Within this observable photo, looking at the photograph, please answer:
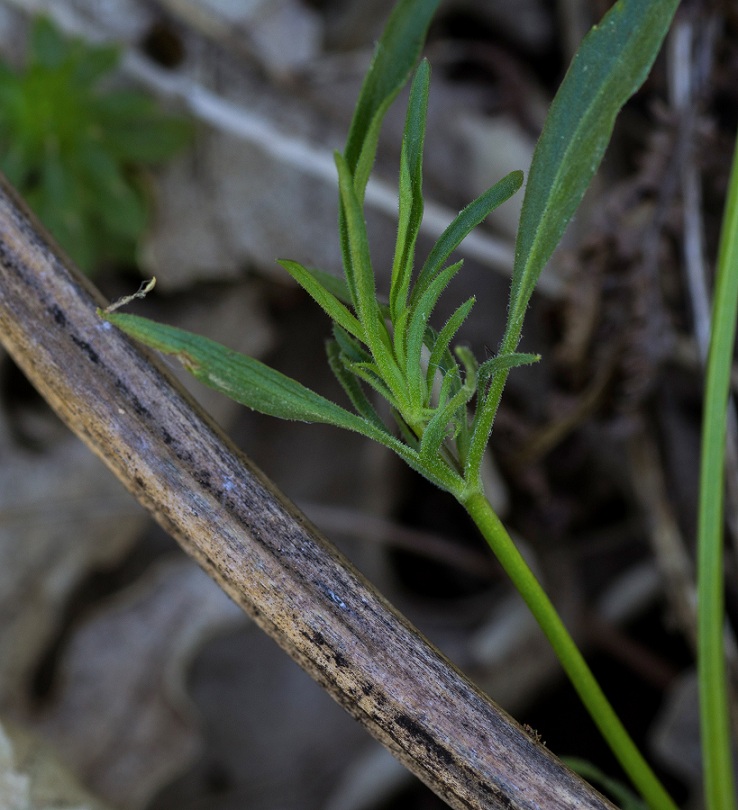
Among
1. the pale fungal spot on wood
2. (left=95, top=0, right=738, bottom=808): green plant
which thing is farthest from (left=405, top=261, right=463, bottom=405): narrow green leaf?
the pale fungal spot on wood

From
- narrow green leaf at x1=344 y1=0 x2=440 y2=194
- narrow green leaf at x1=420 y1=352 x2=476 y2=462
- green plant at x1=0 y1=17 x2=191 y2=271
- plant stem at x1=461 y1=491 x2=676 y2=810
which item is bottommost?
green plant at x1=0 y1=17 x2=191 y2=271

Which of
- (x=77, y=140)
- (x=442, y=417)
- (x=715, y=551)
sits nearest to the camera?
(x=442, y=417)

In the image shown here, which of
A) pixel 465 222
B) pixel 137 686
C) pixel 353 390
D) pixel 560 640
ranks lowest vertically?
pixel 137 686

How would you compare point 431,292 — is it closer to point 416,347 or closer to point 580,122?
point 416,347

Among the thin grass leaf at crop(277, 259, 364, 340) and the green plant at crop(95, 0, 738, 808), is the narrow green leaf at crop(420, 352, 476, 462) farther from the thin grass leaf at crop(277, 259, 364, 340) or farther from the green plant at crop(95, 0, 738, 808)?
the thin grass leaf at crop(277, 259, 364, 340)

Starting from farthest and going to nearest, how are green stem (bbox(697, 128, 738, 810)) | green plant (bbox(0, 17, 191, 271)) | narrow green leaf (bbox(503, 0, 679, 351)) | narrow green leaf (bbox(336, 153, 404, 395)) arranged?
green plant (bbox(0, 17, 191, 271)) → green stem (bbox(697, 128, 738, 810)) → narrow green leaf (bbox(503, 0, 679, 351)) → narrow green leaf (bbox(336, 153, 404, 395))

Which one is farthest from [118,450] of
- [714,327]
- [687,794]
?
[687,794]

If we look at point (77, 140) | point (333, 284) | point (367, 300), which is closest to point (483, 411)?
point (367, 300)
